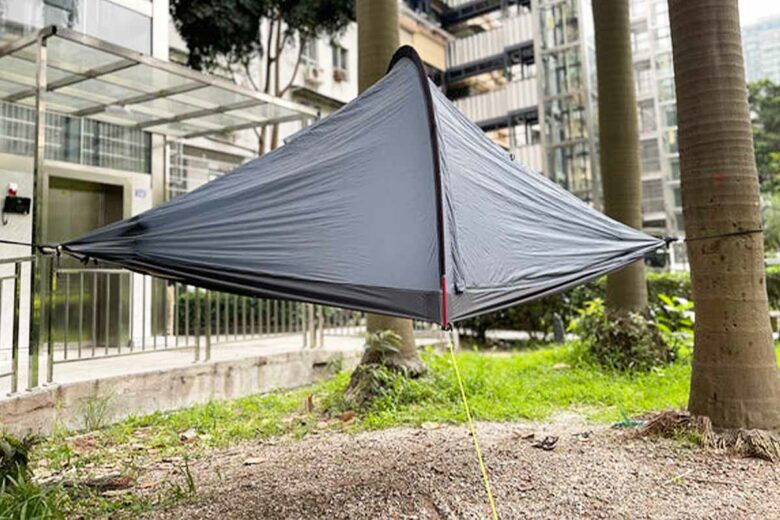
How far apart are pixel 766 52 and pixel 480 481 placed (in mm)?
20359

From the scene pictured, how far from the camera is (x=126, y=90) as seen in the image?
6.01 metres

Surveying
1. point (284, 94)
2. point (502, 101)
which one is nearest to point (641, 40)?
point (502, 101)

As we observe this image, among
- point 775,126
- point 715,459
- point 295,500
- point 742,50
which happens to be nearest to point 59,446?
point 295,500

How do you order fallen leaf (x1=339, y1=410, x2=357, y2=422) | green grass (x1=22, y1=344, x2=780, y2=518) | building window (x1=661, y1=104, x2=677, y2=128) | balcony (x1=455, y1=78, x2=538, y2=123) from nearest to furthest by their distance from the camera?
green grass (x1=22, y1=344, x2=780, y2=518) < fallen leaf (x1=339, y1=410, x2=357, y2=422) < building window (x1=661, y1=104, x2=677, y2=128) < balcony (x1=455, y1=78, x2=538, y2=123)

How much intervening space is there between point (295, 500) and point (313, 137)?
195 centimetres

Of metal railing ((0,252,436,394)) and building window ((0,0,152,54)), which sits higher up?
building window ((0,0,152,54))

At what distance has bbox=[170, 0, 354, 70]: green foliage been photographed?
1055cm

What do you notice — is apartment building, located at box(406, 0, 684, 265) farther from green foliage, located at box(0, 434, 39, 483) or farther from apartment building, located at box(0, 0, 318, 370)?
green foliage, located at box(0, 434, 39, 483)

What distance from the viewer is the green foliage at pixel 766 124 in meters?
18.0

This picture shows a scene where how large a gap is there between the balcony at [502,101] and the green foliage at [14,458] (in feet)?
58.1

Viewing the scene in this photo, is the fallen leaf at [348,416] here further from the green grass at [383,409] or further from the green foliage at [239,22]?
the green foliage at [239,22]

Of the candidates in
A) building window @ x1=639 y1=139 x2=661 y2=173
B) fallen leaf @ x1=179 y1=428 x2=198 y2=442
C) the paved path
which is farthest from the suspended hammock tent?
building window @ x1=639 y1=139 x2=661 y2=173

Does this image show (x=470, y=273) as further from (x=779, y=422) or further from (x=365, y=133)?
(x=779, y=422)

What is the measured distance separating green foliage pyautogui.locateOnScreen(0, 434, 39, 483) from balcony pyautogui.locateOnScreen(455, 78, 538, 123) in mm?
17697
